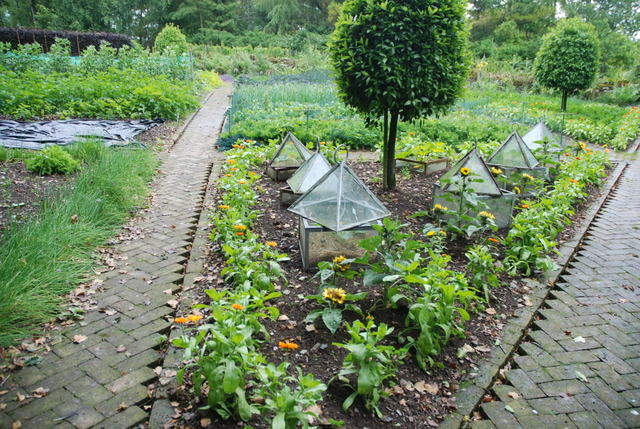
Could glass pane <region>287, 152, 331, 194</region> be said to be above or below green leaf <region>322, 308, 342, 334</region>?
above

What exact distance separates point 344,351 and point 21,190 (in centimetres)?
469

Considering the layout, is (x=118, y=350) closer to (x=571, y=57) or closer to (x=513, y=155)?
(x=513, y=155)

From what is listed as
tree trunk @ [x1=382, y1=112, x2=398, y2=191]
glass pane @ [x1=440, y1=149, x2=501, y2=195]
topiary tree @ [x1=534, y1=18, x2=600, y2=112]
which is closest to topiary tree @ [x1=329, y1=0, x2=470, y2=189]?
tree trunk @ [x1=382, y1=112, x2=398, y2=191]

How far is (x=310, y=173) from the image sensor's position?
191 inches

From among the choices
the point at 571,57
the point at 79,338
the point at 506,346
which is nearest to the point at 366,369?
the point at 506,346

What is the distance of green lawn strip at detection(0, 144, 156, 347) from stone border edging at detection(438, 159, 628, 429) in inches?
110

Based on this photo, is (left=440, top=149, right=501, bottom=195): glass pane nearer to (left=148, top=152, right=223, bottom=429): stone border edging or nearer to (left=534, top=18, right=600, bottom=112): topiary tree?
(left=148, top=152, right=223, bottom=429): stone border edging

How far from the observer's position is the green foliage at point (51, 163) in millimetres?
5891

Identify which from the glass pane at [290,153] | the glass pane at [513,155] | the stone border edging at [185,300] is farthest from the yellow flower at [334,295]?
the glass pane at [513,155]

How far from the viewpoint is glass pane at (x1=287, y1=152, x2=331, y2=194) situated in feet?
15.9

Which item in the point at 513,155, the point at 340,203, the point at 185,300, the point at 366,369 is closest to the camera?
the point at 366,369

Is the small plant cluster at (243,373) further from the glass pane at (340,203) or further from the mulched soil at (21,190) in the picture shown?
the mulched soil at (21,190)

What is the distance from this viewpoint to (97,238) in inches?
168

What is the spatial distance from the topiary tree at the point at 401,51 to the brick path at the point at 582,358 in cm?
250
